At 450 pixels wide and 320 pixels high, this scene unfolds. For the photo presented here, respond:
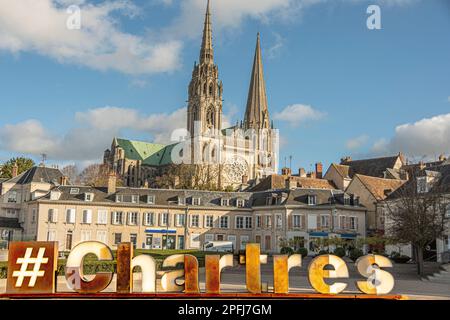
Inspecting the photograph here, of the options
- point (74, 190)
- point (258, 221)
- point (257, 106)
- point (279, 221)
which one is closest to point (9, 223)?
point (74, 190)

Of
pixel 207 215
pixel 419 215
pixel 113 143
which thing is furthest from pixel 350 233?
pixel 113 143

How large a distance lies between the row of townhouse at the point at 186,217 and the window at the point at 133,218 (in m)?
0.11

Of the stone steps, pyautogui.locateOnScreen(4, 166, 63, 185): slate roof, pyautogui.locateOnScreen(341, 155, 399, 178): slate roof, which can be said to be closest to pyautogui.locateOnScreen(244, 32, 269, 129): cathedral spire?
pyautogui.locateOnScreen(341, 155, 399, 178): slate roof

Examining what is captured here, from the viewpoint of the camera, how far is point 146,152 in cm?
14775

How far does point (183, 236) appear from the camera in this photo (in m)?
61.9

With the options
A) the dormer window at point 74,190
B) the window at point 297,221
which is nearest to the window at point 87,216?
the dormer window at point 74,190

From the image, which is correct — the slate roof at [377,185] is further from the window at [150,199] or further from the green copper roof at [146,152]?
the green copper roof at [146,152]

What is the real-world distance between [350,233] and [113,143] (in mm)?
98634

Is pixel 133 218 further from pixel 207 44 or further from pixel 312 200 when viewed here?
pixel 207 44

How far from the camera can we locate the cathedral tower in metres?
143

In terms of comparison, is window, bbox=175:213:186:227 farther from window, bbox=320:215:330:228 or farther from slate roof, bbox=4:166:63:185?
slate roof, bbox=4:166:63:185

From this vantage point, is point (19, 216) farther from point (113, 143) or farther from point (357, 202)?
point (113, 143)

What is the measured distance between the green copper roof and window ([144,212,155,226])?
268 ft

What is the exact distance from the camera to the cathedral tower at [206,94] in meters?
143
